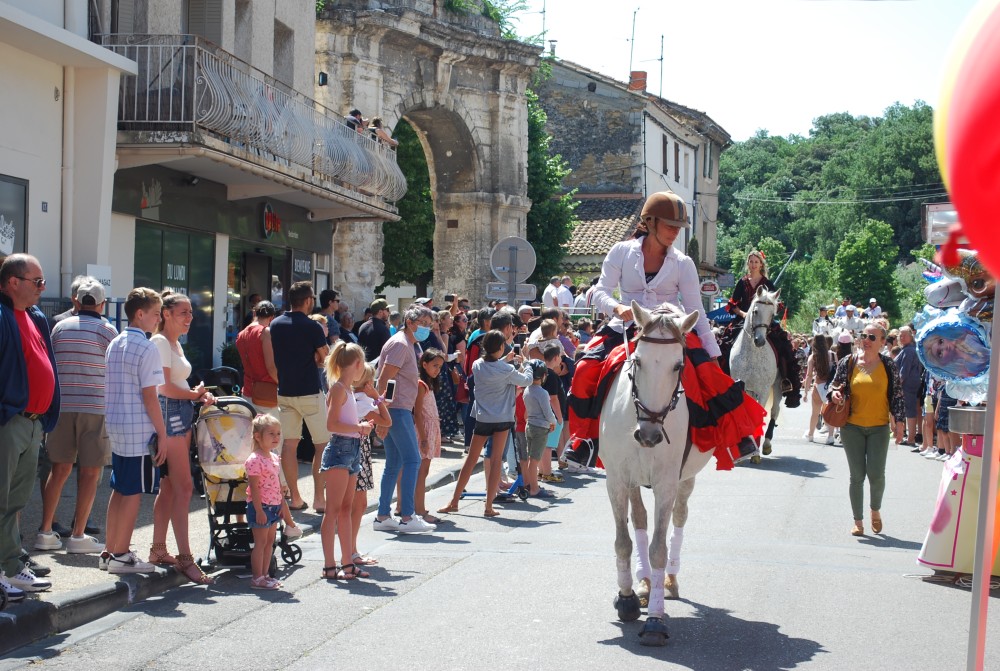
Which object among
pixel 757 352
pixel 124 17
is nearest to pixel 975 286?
pixel 757 352

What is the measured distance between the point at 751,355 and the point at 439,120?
17181mm

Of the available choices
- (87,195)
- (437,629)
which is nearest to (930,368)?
(437,629)

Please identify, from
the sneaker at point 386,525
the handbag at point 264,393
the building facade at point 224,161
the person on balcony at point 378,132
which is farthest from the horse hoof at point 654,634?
the person on balcony at point 378,132

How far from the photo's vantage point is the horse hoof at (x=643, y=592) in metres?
7.80

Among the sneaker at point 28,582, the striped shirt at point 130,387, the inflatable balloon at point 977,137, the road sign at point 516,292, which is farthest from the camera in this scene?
the road sign at point 516,292

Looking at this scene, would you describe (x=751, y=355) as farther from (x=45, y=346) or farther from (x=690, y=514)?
(x=45, y=346)

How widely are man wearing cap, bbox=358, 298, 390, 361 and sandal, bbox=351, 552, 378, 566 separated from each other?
7.72 m

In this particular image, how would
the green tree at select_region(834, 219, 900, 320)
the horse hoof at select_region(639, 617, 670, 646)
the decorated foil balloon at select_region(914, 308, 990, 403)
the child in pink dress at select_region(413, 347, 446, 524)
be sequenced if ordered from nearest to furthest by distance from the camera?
the horse hoof at select_region(639, 617, 670, 646) → the decorated foil balloon at select_region(914, 308, 990, 403) → the child in pink dress at select_region(413, 347, 446, 524) → the green tree at select_region(834, 219, 900, 320)

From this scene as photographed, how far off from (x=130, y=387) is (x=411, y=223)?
1561 inches

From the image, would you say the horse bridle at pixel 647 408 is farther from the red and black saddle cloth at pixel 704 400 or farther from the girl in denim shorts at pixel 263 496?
the girl in denim shorts at pixel 263 496

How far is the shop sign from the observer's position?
2159cm

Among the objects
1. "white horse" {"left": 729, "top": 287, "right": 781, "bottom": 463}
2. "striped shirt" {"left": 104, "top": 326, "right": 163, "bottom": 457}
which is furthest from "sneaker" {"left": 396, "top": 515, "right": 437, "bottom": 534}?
"white horse" {"left": 729, "top": 287, "right": 781, "bottom": 463}

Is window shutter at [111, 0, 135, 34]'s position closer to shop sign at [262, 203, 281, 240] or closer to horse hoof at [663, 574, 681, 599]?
shop sign at [262, 203, 281, 240]

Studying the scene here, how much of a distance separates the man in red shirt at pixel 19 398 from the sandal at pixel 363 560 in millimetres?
2384
